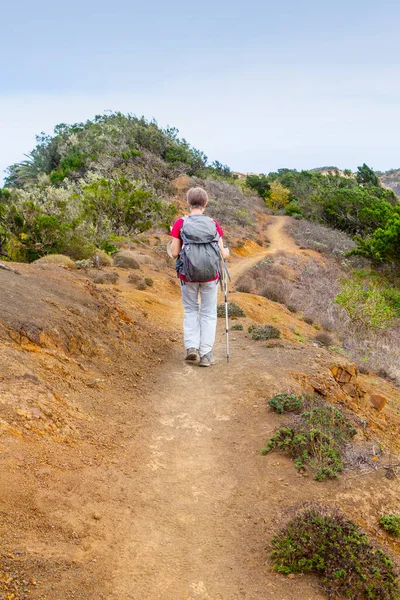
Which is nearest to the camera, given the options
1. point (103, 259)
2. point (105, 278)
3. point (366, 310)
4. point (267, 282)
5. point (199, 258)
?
point (199, 258)

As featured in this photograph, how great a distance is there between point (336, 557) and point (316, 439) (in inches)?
63.2

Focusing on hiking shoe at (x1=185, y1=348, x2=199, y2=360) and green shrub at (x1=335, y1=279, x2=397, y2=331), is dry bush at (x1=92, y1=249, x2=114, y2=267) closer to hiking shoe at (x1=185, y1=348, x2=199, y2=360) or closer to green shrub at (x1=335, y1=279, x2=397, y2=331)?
green shrub at (x1=335, y1=279, x2=397, y2=331)

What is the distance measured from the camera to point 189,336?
6.84 meters

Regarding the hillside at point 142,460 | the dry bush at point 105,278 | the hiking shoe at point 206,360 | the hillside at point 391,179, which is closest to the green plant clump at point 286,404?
the hillside at point 142,460

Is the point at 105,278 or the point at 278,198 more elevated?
the point at 278,198

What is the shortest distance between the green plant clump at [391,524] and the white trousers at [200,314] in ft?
11.4

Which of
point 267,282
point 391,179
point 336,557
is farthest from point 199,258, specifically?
point 391,179

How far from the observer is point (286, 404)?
525 centimetres

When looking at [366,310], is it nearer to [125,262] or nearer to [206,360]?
[125,262]

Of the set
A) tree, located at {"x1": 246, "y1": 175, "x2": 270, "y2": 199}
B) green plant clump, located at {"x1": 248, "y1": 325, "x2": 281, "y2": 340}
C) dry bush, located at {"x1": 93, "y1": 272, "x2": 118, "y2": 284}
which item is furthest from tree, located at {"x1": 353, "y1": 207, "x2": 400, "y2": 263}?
tree, located at {"x1": 246, "y1": 175, "x2": 270, "y2": 199}

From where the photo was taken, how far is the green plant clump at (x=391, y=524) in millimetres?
3582

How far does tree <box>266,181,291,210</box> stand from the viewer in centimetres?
4710

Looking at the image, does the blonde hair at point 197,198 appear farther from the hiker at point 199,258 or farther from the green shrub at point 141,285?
the green shrub at point 141,285

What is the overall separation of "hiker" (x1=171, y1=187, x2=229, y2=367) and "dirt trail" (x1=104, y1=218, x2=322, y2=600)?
3.28 ft
